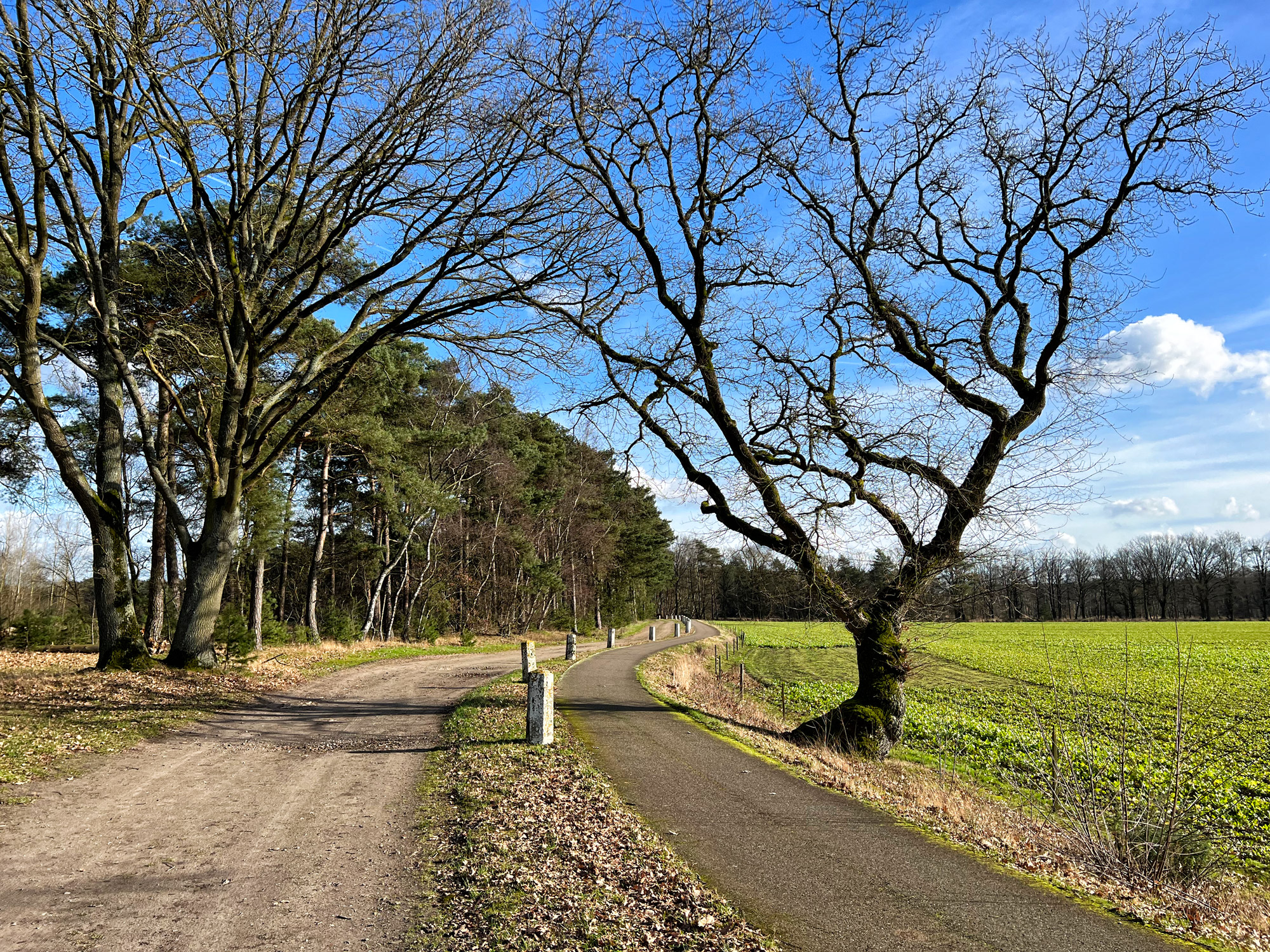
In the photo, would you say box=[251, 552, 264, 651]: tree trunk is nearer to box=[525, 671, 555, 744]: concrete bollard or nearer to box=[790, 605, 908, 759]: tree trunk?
box=[525, 671, 555, 744]: concrete bollard

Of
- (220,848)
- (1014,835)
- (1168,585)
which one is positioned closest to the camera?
(220,848)

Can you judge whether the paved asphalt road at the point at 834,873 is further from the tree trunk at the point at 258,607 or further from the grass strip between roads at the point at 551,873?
the tree trunk at the point at 258,607

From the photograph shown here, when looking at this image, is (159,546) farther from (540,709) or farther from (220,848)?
(220,848)

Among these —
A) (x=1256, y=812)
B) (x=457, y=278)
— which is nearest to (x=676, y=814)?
(x=1256, y=812)

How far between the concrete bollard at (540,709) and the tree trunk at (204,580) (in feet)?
25.8

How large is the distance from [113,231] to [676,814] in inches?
584

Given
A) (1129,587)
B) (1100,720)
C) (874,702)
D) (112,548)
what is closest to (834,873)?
(1100,720)

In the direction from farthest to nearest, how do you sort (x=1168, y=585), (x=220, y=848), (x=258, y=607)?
(x=1168, y=585), (x=258, y=607), (x=220, y=848)

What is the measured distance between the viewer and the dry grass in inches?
192

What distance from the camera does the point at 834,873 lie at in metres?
5.45

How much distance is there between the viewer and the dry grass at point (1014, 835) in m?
4.87

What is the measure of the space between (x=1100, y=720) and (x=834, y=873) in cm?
352

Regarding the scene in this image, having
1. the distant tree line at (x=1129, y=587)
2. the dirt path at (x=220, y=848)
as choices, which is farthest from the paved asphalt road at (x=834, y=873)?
the distant tree line at (x=1129, y=587)

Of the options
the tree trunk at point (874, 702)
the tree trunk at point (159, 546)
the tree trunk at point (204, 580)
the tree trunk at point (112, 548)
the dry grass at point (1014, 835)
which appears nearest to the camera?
the dry grass at point (1014, 835)
